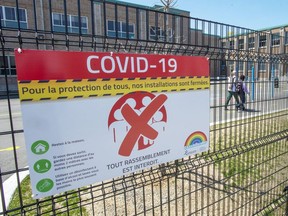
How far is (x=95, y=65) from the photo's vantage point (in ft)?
5.08

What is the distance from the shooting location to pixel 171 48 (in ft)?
6.59

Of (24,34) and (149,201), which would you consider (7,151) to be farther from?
(24,34)

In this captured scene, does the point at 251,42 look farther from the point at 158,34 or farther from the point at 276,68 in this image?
the point at 158,34

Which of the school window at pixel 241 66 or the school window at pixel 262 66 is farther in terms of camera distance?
the school window at pixel 262 66

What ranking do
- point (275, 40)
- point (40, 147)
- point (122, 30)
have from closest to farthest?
point (40, 147) → point (122, 30) → point (275, 40)

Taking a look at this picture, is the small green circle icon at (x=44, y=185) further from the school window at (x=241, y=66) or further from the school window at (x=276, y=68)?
the school window at (x=276, y=68)

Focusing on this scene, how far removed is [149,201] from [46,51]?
8.38 ft

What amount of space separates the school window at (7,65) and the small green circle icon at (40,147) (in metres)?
0.45

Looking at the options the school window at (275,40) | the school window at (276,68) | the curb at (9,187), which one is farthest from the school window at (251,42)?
the curb at (9,187)

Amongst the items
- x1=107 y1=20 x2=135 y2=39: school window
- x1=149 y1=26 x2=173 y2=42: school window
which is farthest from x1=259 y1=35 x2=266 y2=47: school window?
x1=107 y1=20 x2=135 y2=39: school window

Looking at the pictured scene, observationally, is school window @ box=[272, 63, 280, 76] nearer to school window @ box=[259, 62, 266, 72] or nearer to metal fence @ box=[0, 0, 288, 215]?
metal fence @ box=[0, 0, 288, 215]

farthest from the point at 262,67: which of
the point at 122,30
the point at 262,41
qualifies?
the point at 122,30

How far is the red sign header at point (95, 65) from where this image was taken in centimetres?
135

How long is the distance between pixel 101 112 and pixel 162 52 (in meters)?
0.77
